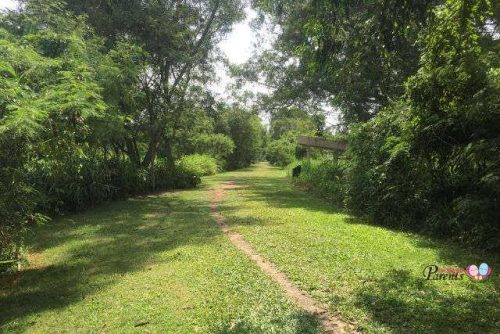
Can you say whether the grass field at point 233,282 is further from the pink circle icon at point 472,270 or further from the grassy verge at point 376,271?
the pink circle icon at point 472,270

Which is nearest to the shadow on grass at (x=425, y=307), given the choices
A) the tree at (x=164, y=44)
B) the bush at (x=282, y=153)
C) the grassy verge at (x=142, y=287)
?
the grassy verge at (x=142, y=287)

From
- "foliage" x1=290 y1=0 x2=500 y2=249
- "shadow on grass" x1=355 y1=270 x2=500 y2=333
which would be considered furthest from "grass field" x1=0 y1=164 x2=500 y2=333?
"foliage" x1=290 y1=0 x2=500 y2=249

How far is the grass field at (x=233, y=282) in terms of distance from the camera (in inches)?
187

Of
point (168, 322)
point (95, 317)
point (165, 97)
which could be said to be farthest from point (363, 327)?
point (165, 97)

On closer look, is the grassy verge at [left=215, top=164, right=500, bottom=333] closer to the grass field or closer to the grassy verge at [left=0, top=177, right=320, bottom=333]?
the grass field

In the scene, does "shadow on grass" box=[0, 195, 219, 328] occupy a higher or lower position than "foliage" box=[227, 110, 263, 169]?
lower

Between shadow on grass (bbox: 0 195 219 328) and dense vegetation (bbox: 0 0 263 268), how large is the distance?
77 cm

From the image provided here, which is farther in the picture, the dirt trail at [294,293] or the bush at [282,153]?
the bush at [282,153]

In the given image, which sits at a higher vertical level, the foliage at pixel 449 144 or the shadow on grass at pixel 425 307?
the foliage at pixel 449 144

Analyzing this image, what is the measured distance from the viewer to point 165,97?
750 inches

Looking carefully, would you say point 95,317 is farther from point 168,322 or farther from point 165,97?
point 165,97

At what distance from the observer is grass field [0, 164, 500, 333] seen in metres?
4.75

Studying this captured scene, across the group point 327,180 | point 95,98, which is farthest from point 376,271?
point 327,180

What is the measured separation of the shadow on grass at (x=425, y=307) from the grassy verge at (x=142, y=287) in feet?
A: 3.10
